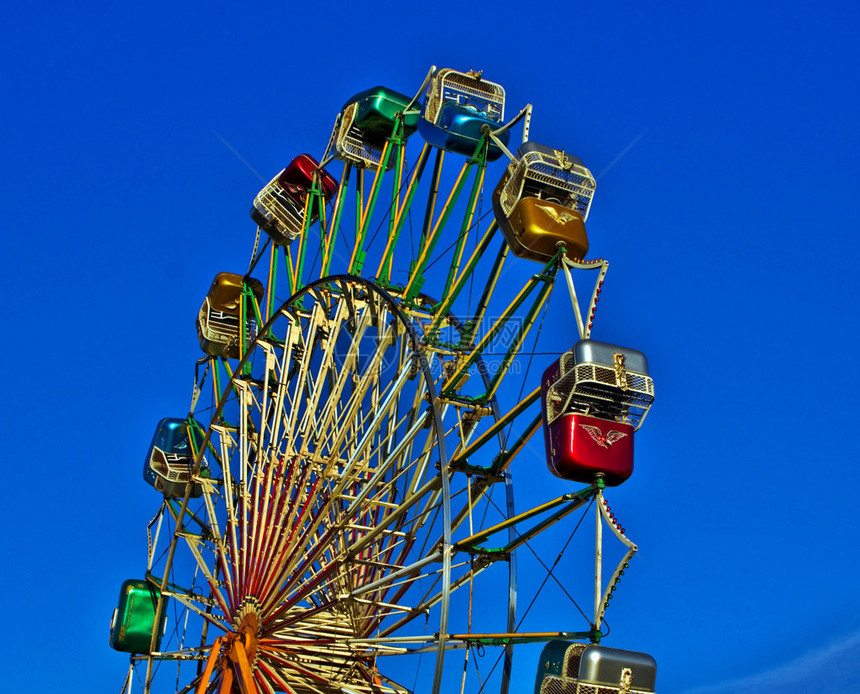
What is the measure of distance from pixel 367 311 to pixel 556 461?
5.74 m

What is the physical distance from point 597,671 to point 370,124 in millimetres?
11965

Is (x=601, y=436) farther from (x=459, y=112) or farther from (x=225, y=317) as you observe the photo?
(x=225, y=317)

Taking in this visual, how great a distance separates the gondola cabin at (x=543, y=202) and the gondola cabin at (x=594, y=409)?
7.10 ft

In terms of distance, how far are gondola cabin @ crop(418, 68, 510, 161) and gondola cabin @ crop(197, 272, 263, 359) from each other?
7111 millimetres

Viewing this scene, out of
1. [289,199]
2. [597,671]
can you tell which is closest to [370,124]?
[289,199]

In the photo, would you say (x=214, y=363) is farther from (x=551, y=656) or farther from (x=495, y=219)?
(x=551, y=656)

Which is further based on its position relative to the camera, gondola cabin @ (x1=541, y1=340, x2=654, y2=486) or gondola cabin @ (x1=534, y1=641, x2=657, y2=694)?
gondola cabin @ (x1=541, y1=340, x2=654, y2=486)

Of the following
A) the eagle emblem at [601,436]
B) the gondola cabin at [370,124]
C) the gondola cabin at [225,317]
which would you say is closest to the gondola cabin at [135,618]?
the gondola cabin at [225,317]

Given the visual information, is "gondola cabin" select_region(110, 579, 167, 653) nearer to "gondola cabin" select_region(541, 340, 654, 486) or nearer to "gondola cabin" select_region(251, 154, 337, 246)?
"gondola cabin" select_region(251, 154, 337, 246)

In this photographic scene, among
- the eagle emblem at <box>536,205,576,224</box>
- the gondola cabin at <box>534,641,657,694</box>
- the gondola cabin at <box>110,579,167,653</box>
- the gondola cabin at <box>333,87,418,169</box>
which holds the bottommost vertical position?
the gondola cabin at <box>534,641,657,694</box>

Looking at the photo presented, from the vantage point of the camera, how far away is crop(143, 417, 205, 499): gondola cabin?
25.0m

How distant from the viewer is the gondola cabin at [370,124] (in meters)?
20.8

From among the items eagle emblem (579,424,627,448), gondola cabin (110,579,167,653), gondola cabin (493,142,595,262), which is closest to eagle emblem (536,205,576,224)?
gondola cabin (493,142,595,262)

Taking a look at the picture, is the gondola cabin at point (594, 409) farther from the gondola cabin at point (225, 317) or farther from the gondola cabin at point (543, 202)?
the gondola cabin at point (225, 317)
